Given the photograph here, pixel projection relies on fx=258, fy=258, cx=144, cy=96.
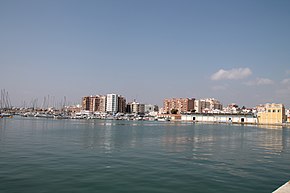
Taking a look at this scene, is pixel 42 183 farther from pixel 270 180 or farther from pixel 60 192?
pixel 270 180

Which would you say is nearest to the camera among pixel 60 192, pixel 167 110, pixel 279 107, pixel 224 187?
pixel 60 192

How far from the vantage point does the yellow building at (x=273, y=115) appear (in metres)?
99.8

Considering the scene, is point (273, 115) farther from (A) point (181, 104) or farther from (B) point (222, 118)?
(A) point (181, 104)

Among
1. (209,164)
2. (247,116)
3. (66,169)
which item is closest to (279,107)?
(247,116)

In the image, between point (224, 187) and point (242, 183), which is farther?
point (242, 183)

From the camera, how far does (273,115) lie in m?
103

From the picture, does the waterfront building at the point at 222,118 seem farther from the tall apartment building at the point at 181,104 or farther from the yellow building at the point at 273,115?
the tall apartment building at the point at 181,104

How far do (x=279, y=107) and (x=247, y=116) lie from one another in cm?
1688

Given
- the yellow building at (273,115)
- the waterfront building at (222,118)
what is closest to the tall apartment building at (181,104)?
the waterfront building at (222,118)

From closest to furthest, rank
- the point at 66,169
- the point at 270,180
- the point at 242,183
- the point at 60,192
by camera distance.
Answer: the point at 60,192 < the point at 242,183 < the point at 270,180 < the point at 66,169

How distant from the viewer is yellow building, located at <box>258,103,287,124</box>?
9981cm

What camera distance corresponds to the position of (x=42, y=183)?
1069 cm

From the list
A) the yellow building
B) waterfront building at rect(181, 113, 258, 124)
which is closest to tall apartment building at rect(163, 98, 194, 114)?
waterfront building at rect(181, 113, 258, 124)

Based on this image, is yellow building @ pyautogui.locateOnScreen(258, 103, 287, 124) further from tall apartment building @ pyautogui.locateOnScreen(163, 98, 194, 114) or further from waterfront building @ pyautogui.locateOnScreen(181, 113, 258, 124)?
tall apartment building @ pyautogui.locateOnScreen(163, 98, 194, 114)
